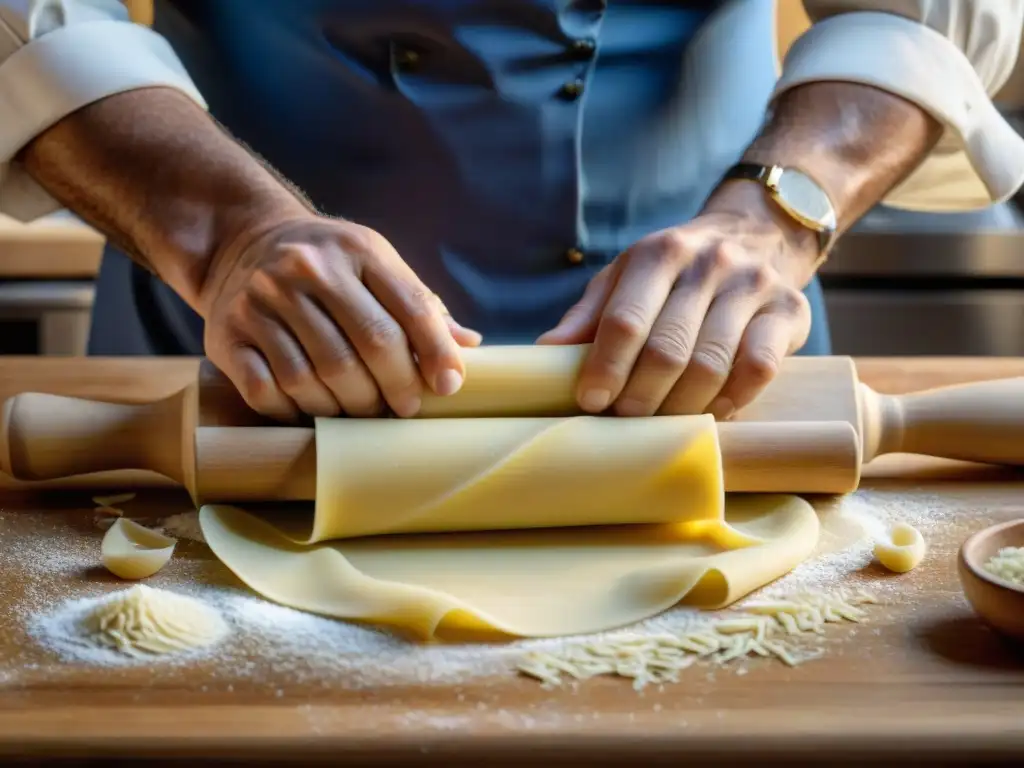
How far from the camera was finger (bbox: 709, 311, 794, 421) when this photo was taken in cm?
100

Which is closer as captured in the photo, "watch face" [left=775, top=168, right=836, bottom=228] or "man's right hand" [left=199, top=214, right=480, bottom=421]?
"man's right hand" [left=199, top=214, right=480, bottom=421]

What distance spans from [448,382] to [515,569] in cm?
18

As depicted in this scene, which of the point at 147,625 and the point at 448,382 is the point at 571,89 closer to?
the point at 448,382

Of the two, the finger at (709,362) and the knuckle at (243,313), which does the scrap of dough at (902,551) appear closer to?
the finger at (709,362)

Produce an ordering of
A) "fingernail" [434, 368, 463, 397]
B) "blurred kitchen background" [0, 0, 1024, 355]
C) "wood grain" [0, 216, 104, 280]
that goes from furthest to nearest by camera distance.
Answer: "wood grain" [0, 216, 104, 280], "blurred kitchen background" [0, 0, 1024, 355], "fingernail" [434, 368, 463, 397]

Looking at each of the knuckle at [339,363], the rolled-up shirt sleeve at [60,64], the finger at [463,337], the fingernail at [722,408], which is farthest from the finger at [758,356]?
the rolled-up shirt sleeve at [60,64]

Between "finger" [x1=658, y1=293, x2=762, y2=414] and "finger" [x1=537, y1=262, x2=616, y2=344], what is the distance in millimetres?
102

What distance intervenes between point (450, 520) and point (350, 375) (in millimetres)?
149

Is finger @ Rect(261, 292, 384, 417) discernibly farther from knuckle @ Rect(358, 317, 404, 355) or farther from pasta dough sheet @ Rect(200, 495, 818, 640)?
pasta dough sheet @ Rect(200, 495, 818, 640)

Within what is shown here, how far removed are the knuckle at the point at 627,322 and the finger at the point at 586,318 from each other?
0.07 m

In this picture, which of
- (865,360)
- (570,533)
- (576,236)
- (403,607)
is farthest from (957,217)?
(403,607)

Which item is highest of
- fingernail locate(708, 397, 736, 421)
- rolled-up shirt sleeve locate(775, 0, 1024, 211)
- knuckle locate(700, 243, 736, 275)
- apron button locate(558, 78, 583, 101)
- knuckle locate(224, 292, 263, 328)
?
rolled-up shirt sleeve locate(775, 0, 1024, 211)

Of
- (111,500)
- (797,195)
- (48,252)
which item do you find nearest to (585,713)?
(111,500)

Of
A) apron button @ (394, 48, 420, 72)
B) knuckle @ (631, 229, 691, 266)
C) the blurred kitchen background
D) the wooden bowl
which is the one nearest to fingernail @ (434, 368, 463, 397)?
knuckle @ (631, 229, 691, 266)
